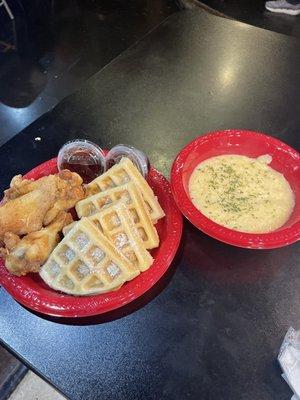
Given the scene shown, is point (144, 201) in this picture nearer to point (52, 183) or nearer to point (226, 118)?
point (52, 183)

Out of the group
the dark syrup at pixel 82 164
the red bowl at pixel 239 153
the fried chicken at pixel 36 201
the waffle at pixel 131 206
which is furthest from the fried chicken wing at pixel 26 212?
the red bowl at pixel 239 153

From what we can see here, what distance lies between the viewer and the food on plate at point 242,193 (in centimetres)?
133

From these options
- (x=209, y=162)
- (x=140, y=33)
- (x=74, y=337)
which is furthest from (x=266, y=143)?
(x=140, y=33)

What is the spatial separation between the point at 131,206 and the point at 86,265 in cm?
23

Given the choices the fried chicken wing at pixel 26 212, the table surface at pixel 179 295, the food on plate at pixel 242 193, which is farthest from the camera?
the food on plate at pixel 242 193

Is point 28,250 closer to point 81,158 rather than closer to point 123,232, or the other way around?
point 123,232

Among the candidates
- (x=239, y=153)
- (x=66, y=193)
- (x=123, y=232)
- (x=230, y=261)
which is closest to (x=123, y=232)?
(x=123, y=232)

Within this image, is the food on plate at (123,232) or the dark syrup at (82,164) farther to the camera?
the dark syrup at (82,164)

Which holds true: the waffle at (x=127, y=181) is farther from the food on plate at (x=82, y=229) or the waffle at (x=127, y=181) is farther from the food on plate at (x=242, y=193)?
the food on plate at (x=242, y=193)

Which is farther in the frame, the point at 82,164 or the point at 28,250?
the point at 82,164

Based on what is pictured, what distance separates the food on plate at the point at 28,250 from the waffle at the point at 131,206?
0.13 meters

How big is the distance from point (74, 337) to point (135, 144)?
0.82m

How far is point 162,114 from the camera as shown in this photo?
1803mm

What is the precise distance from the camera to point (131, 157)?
56.1 inches
